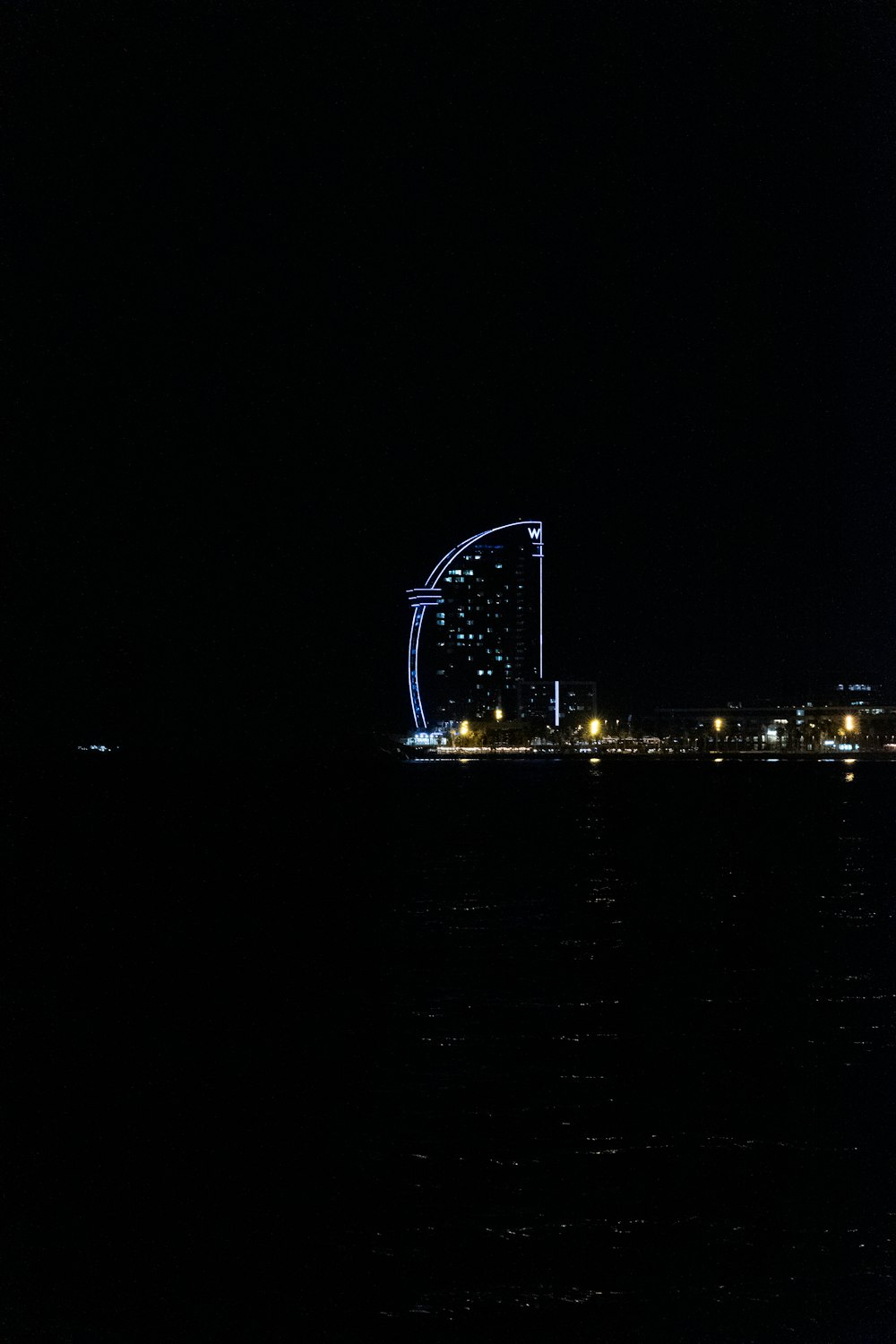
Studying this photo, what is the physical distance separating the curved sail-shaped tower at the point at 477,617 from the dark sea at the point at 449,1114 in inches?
4223

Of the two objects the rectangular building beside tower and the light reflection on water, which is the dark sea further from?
the rectangular building beside tower

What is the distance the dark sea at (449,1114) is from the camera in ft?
19.8

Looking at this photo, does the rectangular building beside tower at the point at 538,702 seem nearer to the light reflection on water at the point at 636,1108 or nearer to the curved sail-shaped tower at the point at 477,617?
the curved sail-shaped tower at the point at 477,617

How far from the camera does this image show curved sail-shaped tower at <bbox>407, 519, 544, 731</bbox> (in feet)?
422

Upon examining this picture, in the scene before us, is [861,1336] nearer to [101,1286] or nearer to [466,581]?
[101,1286]

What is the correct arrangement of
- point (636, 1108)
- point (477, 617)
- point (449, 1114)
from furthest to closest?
point (477, 617), point (636, 1108), point (449, 1114)

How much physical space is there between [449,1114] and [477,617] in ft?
397

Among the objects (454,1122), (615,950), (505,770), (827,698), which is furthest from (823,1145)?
(827,698)

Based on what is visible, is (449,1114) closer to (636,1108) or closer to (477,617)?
(636,1108)

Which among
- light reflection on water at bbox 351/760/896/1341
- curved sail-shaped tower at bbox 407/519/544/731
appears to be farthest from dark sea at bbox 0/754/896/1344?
curved sail-shaped tower at bbox 407/519/544/731

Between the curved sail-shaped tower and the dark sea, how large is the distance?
107m

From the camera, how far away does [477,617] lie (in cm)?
12950

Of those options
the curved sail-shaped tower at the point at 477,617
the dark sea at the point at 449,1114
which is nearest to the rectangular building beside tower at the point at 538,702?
the curved sail-shaped tower at the point at 477,617

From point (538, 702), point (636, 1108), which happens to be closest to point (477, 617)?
point (538, 702)
